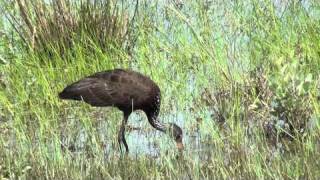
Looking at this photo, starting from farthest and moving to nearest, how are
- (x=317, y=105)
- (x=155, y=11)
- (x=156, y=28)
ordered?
1. (x=155, y=11)
2. (x=156, y=28)
3. (x=317, y=105)

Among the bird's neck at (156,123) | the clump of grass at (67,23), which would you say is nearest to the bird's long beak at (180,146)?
the bird's neck at (156,123)

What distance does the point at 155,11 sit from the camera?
7914mm

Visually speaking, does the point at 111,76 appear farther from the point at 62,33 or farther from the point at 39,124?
the point at 62,33

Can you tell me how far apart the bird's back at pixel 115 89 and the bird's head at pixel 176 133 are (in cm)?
65

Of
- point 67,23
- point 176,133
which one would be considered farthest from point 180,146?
point 67,23

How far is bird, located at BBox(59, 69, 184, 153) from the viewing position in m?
6.16

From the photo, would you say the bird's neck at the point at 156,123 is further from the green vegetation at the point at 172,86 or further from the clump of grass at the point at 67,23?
the clump of grass at the point at 67,23

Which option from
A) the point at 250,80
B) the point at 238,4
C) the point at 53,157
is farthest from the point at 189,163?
the point at 238,4

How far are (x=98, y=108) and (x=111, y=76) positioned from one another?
1.42 ft

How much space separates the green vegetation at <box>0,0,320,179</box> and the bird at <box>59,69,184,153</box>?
0.40 feet

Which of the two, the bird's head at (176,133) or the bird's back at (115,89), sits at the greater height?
the bird's back at (115,89)

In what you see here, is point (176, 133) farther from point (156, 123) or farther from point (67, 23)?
point (67, 23)

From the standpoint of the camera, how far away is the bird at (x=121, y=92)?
20.2 feet

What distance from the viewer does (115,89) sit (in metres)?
6.40
